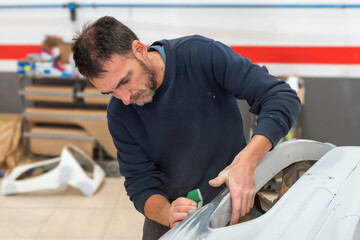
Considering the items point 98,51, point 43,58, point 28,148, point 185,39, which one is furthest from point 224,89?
point 28,148

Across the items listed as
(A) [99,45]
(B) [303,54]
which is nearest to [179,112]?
(A) [99,45]

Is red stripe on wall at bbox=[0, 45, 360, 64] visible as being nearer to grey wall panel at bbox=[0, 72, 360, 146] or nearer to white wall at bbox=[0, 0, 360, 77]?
white wall at bbox=[0, 0, 360, 77]

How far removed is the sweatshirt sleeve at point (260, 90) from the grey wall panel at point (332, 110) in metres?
2.53

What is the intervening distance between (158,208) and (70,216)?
1929 mm

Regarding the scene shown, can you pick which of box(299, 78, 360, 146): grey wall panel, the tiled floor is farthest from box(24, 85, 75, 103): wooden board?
box(299, 78, 360, 146): grey wall panel

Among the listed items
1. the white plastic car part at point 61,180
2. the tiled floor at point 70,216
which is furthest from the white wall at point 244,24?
the tiled floor at point 70,216

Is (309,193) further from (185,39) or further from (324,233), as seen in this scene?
(185,39)

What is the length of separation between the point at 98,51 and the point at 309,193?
0.69m

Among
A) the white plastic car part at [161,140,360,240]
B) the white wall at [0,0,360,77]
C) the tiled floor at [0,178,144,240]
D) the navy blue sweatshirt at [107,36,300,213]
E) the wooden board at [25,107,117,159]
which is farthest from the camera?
the wooden board at [25,107,117,159]

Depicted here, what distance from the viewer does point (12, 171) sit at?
3719 millimetres

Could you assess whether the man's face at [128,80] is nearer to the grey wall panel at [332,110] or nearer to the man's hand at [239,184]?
the man's hand at [239,184]

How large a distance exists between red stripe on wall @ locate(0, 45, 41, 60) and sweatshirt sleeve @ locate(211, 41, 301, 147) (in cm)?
307

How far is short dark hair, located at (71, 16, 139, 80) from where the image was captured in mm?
1196

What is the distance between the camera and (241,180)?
1104mm
